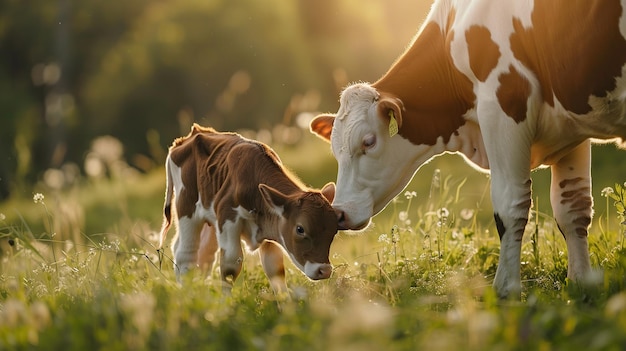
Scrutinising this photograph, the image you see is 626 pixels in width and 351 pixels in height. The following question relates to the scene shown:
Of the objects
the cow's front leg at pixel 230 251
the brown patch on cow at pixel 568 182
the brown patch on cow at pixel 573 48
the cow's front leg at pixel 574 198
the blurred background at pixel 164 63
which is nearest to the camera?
the brown patch on cow at pixel 573 48

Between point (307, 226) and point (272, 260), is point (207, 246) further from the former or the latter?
point (307, 226)

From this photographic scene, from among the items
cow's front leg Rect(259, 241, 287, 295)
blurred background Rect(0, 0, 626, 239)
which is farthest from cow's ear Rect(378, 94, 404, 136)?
blurred background Rect(0, 0, 626, 239)

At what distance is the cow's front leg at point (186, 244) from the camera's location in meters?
6.56

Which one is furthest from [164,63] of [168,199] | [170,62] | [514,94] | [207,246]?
[514,94]

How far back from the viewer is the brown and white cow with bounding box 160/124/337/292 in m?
5.84

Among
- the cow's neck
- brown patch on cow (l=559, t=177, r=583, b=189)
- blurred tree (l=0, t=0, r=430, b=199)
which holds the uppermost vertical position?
the cow's neck

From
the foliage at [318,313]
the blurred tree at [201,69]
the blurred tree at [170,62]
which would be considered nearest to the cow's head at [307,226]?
the foliage at [318,313]

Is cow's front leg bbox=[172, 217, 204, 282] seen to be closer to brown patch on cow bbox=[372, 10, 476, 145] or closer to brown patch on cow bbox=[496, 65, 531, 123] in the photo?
brown patch on cow bbox=[372, 10, 476, 145]

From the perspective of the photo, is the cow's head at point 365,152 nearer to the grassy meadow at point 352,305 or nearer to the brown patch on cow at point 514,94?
the grassy meadow at point 352,305

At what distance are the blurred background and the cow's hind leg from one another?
26.7m

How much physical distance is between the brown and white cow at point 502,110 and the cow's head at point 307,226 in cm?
34

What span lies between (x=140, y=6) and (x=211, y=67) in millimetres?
8666

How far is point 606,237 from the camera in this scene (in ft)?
22.7

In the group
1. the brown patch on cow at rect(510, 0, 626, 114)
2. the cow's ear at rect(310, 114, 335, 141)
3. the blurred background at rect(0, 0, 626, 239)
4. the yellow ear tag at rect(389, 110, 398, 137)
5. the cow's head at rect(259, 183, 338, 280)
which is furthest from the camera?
the blurred background at rect(0, 0, 626, 239)
